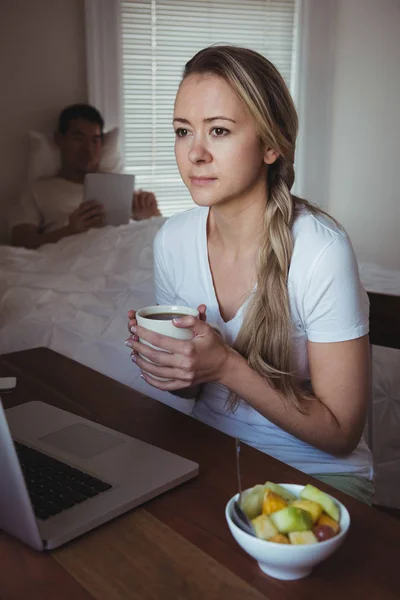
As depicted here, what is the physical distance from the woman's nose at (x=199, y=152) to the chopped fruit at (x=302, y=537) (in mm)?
613

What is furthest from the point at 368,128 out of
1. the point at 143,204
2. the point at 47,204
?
the point at 47,204

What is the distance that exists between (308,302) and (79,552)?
532 millimetres

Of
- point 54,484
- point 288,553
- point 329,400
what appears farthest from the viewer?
point 329,400

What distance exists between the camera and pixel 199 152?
993mm

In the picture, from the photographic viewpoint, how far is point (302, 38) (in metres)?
4.07

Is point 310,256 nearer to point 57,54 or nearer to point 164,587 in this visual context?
point 164,587

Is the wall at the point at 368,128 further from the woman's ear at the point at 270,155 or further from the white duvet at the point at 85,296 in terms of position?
the woman's ear at the point at 270,155

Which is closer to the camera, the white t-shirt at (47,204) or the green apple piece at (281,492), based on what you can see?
the green apple piece at (281,492)

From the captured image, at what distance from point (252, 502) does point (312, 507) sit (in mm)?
52

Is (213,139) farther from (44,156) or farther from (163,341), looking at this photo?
(44,156)

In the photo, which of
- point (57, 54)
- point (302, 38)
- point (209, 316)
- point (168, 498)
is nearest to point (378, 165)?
point (302, 38)

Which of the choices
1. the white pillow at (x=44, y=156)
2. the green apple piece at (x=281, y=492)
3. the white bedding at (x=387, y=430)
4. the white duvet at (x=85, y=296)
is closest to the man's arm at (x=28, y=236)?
the white pillow at (x=44, y=156)

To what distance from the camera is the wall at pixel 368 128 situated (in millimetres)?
3963

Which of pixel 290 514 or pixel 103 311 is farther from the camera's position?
pixel 103 311
